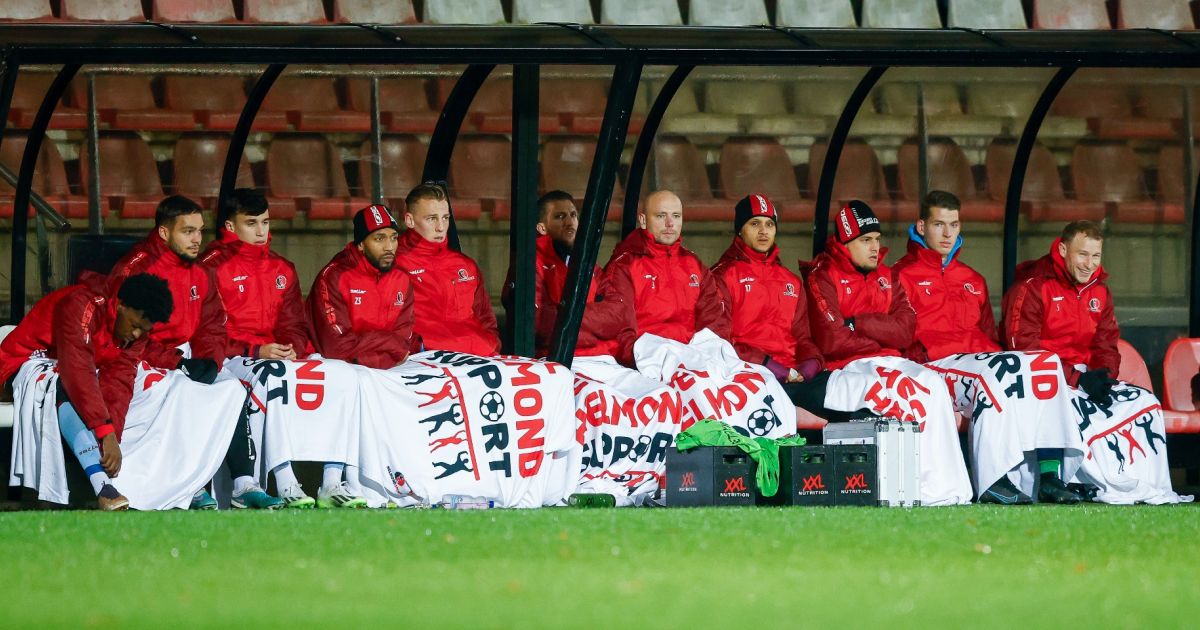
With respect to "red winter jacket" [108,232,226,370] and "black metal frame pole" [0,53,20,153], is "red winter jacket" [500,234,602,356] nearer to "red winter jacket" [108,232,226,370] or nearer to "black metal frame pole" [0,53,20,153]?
"red winter jacket" [108,232,226,370]

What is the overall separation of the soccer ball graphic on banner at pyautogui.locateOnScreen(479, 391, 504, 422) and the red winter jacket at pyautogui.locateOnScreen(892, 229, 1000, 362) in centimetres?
249

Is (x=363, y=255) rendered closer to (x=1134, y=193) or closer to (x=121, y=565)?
(x=121, y=565)

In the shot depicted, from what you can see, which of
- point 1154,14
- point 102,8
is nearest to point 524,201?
point 102,8

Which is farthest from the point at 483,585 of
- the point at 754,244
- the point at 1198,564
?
the point at 754,244

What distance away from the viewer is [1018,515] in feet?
22.0

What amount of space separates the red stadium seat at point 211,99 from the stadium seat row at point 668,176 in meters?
0.17

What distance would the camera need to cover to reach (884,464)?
753 cm

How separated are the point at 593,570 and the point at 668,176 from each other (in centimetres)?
793

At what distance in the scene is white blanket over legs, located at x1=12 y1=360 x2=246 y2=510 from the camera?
702cm

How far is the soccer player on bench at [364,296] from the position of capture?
786 cm

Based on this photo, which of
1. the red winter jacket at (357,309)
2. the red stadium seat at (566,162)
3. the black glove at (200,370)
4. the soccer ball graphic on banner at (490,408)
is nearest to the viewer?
the black glove at (200,370)

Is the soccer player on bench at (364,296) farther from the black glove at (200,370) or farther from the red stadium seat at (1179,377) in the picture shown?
the red stadium seat at (1179,377)

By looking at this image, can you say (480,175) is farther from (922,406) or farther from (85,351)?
(85,351)

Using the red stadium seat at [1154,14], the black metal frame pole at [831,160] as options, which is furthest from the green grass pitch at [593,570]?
the red stadium seat at [1154,14]
